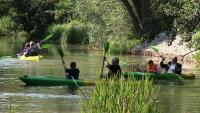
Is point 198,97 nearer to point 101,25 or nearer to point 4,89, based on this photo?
point 4,89

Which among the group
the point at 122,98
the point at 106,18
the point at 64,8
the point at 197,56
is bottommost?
the point at 122,98

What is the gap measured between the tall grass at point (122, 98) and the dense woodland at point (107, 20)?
40.3ft

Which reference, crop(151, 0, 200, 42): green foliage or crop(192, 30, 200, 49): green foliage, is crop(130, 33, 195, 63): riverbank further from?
crop(192, 30, 200, 49): green foliage

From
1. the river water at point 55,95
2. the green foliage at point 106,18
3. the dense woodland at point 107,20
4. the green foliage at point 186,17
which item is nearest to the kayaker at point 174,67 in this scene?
the river water at point 55,95

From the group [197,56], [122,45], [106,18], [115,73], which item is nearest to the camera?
[115,73]

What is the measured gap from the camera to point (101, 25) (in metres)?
42.3

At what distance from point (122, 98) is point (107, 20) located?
31944mm

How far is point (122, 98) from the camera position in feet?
31.7

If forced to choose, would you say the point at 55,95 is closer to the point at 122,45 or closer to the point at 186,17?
the point at 186,17

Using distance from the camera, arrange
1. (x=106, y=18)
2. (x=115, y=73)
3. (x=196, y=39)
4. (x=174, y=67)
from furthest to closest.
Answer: (x=106, y=18)
(x=174, y=67)
(x=196, y=39)
(x=115, y=73)

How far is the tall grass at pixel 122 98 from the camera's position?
9.62 meters

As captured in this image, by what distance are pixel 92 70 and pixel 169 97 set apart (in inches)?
379

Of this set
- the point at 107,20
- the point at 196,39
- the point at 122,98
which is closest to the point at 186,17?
the point at 196,39

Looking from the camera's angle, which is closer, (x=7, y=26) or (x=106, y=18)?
(x=106, y=18)
